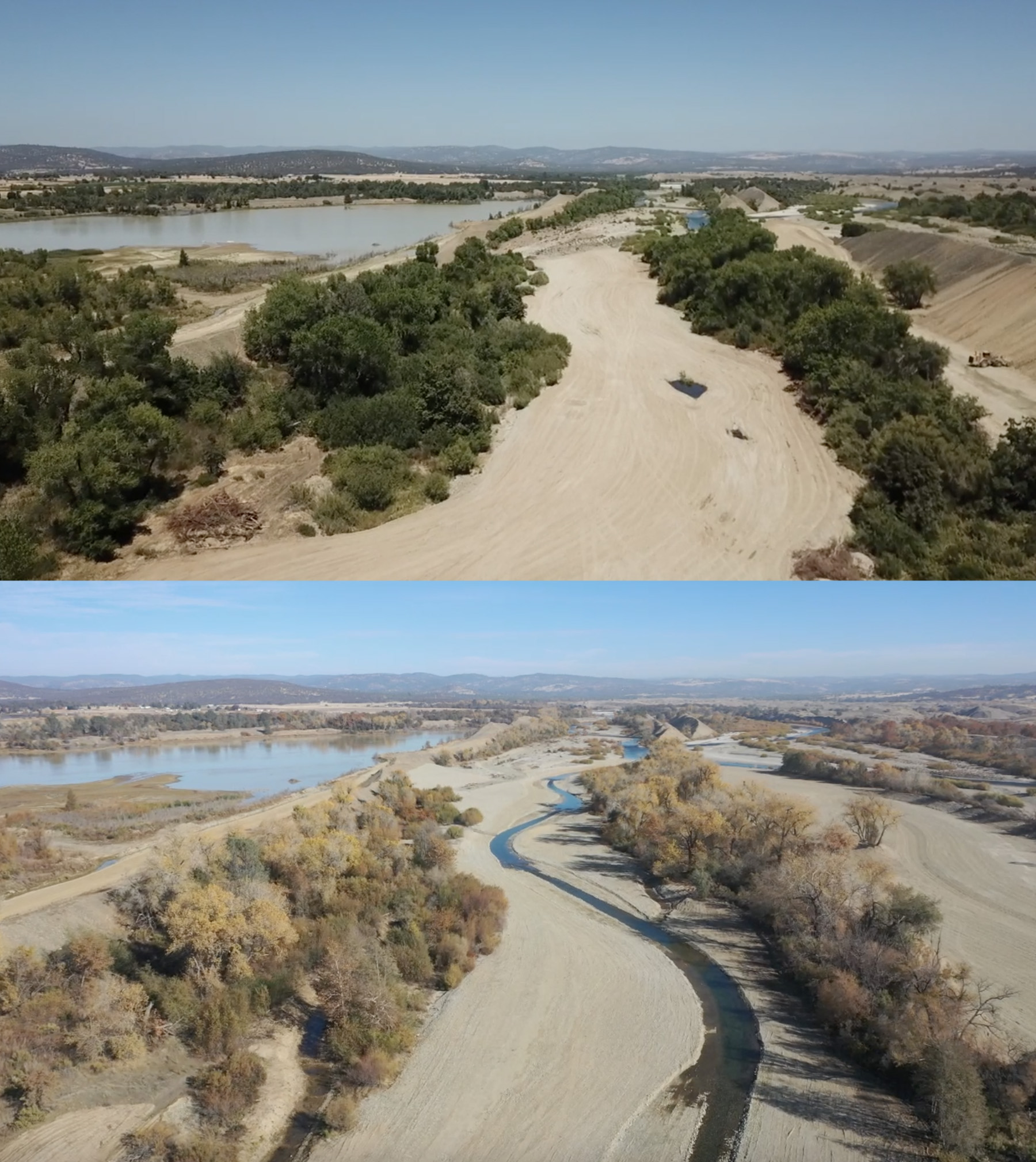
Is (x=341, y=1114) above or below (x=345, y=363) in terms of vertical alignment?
below

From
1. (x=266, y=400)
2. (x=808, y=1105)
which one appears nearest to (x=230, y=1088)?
(x=808, y=1105)

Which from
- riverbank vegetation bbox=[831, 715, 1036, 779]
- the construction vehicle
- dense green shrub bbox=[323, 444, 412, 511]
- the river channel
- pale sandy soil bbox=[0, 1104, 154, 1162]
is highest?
the construction vehicle

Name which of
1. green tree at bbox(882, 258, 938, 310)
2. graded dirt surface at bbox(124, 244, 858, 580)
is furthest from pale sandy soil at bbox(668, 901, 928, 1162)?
green tree at bbox(882, 258, 938, 310)

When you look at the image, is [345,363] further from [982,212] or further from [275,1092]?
[982,212]

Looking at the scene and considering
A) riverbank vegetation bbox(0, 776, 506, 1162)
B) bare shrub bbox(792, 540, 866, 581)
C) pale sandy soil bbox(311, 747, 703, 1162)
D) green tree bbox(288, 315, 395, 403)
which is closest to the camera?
riverbank vegetation bbox(0, 776, 506, 1162)

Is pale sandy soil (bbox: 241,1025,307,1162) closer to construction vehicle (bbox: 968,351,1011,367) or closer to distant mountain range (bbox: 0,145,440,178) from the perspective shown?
construction vehicle (bbox: 968,351,1011,367)
